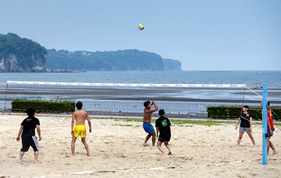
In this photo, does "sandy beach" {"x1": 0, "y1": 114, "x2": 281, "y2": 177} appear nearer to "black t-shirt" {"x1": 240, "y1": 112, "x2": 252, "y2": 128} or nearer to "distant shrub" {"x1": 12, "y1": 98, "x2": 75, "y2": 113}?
"black t-shirt" {"x1": 240, "y1": 112, "x2": 252, "y2": 128}

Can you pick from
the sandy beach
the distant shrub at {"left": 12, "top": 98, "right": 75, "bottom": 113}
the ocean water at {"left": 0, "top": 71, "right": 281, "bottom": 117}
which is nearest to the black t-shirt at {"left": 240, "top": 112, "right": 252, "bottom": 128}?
the sandy beach

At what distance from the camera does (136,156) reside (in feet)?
40.8

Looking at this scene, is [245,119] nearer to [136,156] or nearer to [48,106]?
[136,156]

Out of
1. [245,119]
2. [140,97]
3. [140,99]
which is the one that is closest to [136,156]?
[245,119]

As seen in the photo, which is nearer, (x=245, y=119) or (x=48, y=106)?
(x=245, y=119)

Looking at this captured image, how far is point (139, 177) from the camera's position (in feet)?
32.1

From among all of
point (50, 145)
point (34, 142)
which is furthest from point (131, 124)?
point (34, 142)

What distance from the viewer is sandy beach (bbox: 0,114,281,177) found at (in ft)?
33.8

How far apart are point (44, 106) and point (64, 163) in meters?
13.7

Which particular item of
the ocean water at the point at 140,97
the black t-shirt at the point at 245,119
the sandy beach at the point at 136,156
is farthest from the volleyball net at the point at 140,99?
the black t-shirt at the point at 245,119

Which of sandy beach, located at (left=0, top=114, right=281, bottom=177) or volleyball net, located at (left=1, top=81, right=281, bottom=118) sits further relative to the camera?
volleyball net, located at (left=1, top=81, right=281, bottom=118)

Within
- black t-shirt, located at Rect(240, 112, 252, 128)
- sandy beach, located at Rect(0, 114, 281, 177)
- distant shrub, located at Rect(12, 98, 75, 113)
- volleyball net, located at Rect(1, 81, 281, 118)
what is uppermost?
black t-shirt, located at Rect(240, 112, 252, 128)

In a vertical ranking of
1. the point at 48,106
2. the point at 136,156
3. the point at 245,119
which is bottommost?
the point at 136,156

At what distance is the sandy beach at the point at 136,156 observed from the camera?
10312 millimetres
